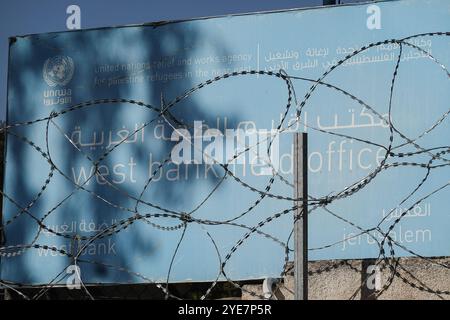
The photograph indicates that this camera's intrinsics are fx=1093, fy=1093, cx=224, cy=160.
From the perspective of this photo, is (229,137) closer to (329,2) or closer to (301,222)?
(329,2)

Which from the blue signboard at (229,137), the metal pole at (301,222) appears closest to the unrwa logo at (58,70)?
the blue signboard at (229,137)

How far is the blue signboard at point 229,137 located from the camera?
9711 mm

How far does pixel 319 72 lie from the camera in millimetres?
10070

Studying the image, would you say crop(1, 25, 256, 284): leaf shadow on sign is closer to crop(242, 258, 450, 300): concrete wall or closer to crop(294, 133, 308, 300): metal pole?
crop(242, 258, 450, 300): concrete wall

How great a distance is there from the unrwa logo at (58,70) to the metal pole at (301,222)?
480 centimetres

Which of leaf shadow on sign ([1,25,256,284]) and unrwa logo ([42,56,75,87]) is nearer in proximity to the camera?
leaf shadow on sign ([1,25,256,284])

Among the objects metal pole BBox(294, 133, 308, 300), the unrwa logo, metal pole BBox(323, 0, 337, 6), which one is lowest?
metal pole BBox(294, 133, 308, 300)

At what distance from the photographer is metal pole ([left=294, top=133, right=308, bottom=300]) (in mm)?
6809

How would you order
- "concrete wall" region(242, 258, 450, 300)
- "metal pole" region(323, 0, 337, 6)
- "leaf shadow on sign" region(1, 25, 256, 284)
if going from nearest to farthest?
"concrete wall" region(242, 258, 450, 300) → "leaf shadow on sign" region(1, 25, 256, 284) → "metal pole" region(323, 0, 337, 6)

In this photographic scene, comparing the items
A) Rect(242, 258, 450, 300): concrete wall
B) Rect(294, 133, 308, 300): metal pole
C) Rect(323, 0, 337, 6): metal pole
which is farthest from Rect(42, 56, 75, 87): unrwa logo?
Rect(294, 133, 308, 300): metal pole

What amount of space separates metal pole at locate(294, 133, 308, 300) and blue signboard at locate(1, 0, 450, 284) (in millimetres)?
2138

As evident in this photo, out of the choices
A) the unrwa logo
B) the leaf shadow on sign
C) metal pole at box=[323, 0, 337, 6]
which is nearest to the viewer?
the leaf shadow on sign

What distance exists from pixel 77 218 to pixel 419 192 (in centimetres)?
345
